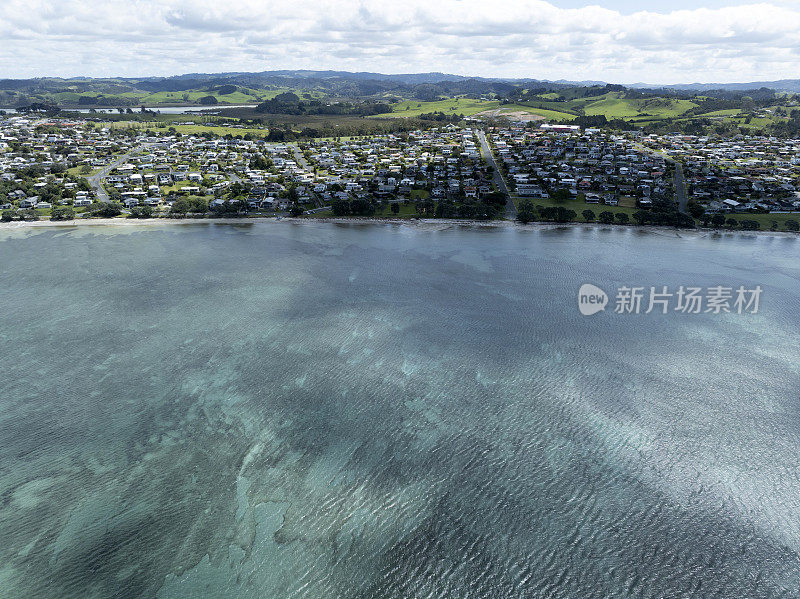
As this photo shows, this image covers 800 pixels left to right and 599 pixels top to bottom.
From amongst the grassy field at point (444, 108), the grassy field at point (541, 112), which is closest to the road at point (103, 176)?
the grassy field at point (444, 108)

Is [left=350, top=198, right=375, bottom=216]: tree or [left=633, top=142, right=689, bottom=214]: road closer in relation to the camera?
[left=350, top=198, right=375, bottom=216]: tree

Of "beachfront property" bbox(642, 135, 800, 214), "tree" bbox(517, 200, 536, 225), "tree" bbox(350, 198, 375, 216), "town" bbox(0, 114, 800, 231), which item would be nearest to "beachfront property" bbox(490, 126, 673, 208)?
"town" bbox(0, 114, 800, 231)

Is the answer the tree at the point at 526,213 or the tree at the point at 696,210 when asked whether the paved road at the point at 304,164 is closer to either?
the tree at the point at 526,213

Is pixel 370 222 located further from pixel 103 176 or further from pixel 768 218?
pixel 768 218

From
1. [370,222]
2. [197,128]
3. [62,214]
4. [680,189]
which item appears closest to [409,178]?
[370,222]

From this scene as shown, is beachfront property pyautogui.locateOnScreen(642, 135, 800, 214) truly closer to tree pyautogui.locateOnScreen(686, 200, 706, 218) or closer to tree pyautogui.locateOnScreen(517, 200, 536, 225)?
tree pyautogui.locateOnScreen(686, 200, 706, 218)

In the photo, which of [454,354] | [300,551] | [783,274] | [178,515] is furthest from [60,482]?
[783,274]
